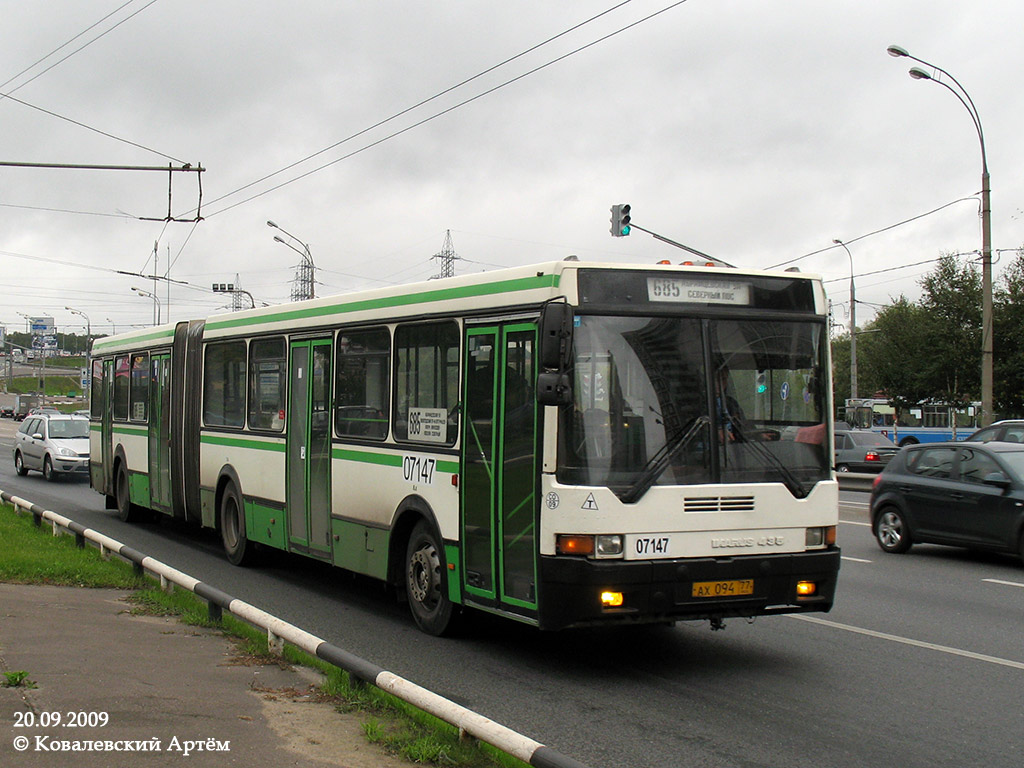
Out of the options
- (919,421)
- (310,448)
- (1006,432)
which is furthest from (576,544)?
(919,421)

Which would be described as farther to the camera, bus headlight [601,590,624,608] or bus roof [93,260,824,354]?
bus roof [93,260,824,354]

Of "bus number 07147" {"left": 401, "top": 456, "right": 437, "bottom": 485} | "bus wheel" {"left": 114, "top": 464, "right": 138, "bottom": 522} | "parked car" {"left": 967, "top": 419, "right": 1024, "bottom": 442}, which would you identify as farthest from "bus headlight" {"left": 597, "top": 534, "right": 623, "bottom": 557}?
"parked car" {"left": 967, "top": 419, "right": 1024, "bottom": 442}

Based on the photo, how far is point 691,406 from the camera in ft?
25.6

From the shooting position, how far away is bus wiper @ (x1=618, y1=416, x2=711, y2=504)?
24.8 feet

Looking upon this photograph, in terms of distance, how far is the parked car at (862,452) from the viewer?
1312 inches

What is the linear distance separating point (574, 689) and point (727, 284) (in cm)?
305

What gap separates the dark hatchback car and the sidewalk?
947 centimetres

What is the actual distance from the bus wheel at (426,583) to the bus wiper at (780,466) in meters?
2.67

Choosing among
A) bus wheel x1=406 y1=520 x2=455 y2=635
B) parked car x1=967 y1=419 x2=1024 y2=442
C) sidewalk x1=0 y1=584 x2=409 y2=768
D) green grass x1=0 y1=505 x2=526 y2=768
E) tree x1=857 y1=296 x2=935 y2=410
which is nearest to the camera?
sidewalk x1=0 y1=584 x2=409 y2=768

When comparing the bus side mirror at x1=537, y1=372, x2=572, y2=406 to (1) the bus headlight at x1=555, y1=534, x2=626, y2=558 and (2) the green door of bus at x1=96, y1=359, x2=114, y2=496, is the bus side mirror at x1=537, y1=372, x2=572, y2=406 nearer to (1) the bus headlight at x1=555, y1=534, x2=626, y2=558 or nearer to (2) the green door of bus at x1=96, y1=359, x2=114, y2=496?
(1) the bus headlight at x1=555, y1=534, x2=626, y2=558

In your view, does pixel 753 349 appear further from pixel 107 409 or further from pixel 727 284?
pixel 107 409

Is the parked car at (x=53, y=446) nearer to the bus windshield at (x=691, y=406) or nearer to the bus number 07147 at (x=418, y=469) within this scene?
the bus number 07147 at (x=418, y=469)

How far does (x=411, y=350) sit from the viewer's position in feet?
31.9

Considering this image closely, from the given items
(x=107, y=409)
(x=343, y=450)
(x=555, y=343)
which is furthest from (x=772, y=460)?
(x=107, y=409)
